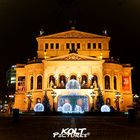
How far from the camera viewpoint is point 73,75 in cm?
6069

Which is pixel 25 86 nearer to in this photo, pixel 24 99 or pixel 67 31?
pixel 24 99

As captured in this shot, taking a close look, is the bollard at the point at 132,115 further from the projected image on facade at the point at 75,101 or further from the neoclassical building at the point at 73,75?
Result: the neoclassical building at the point at 73,75

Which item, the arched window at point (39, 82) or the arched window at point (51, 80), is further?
the arched window at point (39, 82)

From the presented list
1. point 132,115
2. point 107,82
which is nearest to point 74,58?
point 107,82

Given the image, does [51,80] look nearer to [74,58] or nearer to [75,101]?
[74,58]

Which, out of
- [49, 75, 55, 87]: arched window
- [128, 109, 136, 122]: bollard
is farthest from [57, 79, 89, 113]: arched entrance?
[128, 109, 136, 122]: bollard

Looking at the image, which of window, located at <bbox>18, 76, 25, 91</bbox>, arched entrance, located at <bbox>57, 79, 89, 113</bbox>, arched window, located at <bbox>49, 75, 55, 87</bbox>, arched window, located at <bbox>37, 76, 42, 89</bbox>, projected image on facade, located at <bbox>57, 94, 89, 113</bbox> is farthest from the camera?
window, located at <bbox>18, 76, 25, 91</bbox>

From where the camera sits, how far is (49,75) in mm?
61219

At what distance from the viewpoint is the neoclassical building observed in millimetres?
57406

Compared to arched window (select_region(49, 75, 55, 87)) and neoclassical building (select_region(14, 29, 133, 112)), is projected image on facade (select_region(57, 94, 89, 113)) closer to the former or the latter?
neoclassical building (select_region(14, 29, 133, 112))

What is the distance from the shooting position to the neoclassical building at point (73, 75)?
57406mm

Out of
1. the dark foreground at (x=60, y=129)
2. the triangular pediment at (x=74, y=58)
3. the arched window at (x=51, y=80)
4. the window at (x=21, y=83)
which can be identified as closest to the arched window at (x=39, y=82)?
the arched window at (x=51, y=80)

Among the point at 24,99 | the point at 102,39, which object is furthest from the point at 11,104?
the point at 102,39

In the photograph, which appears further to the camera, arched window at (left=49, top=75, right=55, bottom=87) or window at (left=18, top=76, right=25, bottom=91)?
window at (left=18, top=76, right=25, bottom=91)
